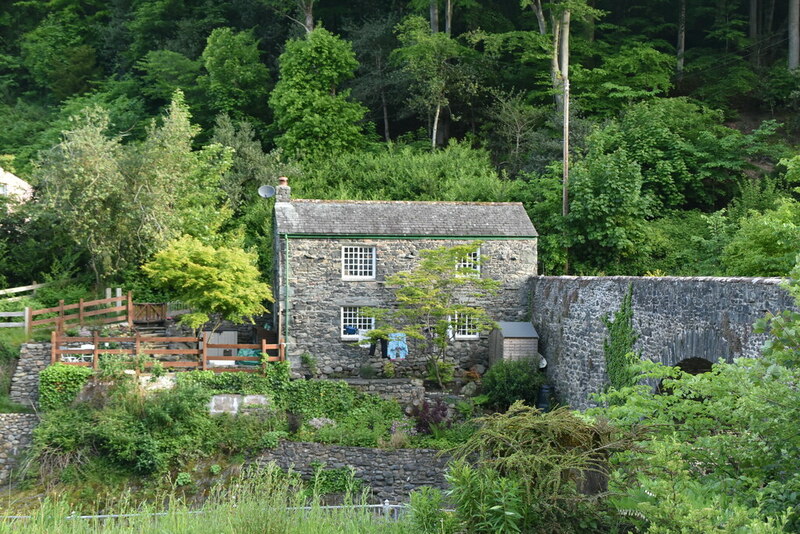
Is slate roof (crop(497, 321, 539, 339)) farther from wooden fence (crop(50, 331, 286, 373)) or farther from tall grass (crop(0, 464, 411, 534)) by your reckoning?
tall grass (crop(0, 464, 411, 534))

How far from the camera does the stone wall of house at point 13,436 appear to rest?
61.1ft

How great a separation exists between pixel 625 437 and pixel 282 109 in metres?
27.4

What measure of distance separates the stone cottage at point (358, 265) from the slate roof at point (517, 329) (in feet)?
2.94

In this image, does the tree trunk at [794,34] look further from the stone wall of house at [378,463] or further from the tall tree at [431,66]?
the stone wall of house at [378,463]

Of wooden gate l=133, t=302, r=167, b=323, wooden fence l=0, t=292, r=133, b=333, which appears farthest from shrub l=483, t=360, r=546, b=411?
wooden fence l=0, t=292, r=133, b=333

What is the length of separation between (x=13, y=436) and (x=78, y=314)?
5.18 metres

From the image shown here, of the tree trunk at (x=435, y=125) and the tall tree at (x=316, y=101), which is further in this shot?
the tree trunk at (x=435, y=125)

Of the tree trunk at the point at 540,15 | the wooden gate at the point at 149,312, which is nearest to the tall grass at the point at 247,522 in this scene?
the wooden gate at the point at 149,312

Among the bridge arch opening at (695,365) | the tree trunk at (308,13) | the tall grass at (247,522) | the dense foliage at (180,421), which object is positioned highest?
the tree trunk at (308,13)

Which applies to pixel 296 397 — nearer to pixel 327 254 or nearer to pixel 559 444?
Result: pixel 327 254

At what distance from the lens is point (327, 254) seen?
22.6 metres

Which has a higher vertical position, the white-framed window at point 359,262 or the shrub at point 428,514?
the white-framed window at point 359,262

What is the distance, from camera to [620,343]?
54.6 feet

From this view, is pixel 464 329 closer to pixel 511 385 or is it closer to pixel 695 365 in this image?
pixel 511 385
